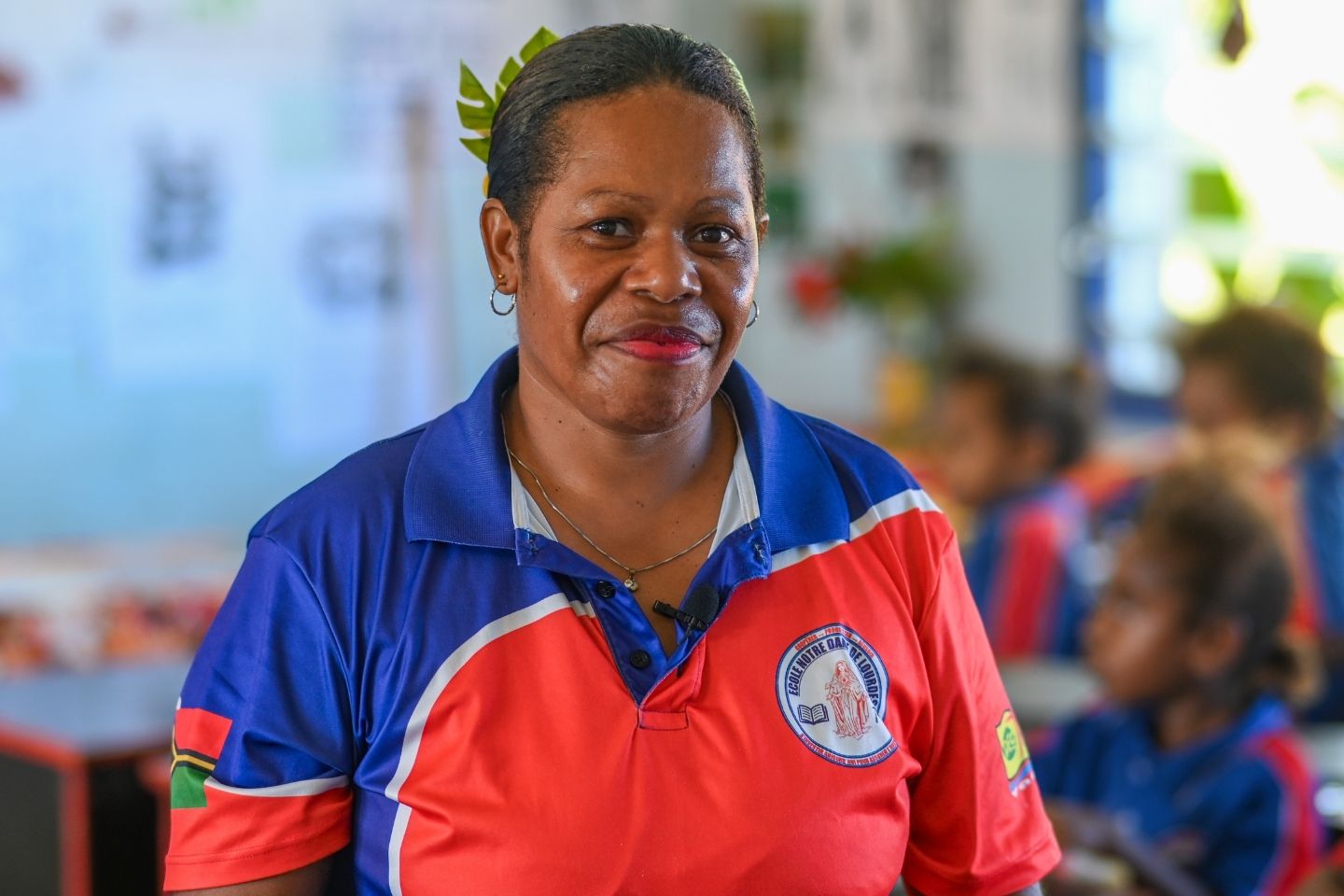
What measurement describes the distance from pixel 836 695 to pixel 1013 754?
188mm

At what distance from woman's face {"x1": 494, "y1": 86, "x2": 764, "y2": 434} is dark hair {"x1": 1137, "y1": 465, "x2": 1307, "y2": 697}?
1455 millimetres

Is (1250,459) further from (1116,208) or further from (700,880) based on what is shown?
(1116,208)

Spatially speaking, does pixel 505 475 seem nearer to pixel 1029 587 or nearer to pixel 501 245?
pixel 501 245

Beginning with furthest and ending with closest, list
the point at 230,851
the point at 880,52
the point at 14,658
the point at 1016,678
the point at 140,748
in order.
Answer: the point at 880,52
the point at 14,658
the point at 1016,678
the point at 140,748
the point at 230,851

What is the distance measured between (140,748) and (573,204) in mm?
1579

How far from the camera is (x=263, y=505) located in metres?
3.67

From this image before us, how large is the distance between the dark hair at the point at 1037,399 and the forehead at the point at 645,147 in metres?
2.66

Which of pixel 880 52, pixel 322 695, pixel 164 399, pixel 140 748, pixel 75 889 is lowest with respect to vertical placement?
pixel 75 889

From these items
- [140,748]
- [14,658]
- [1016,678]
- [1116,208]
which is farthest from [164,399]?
[1116,208]

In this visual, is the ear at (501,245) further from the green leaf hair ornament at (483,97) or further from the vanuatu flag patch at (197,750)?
the vanuatu flag patch at (197,750)

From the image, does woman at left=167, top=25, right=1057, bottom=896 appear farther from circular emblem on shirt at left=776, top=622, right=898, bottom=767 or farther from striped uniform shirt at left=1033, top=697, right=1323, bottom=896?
striped uniform shirt at left=1033, top=697, right=1323, bottom=896

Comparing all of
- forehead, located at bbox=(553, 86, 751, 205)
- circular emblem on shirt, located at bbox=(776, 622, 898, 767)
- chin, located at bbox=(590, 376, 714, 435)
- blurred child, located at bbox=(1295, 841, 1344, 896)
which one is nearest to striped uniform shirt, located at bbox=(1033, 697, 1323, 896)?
blurred child, located at bbox=(1295, 841, 1344, 896)

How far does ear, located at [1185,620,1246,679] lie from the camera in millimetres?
2350

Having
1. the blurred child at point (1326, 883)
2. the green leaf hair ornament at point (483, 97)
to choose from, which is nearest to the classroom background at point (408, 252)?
the blurred child at point (1326, 883)
